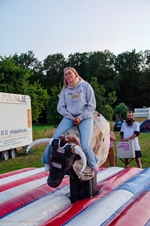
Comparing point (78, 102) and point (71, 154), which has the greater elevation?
→ point (78, 102)

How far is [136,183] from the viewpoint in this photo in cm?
457

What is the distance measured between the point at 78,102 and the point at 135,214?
1.36m

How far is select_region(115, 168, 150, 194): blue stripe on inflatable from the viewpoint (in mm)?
4295

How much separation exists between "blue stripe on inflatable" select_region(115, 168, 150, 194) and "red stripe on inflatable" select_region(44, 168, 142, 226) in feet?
0.40

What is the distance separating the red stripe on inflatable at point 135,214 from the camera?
322cm

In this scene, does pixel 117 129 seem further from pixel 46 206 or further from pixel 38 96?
pixel 46 206

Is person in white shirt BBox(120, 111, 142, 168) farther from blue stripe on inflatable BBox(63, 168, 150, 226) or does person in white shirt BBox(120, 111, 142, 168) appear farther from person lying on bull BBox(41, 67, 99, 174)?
person lying on bull BBox(41, 67, 99, 174)

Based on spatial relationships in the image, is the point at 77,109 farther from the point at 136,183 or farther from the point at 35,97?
the point at 35,97

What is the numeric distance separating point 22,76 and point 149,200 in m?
21.1

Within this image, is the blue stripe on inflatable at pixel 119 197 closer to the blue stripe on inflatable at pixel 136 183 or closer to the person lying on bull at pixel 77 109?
the blue stripe on inflatable at pixel 136 183

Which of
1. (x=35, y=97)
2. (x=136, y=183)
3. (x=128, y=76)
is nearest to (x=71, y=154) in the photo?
(x=136, y=183)

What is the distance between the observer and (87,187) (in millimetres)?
3943

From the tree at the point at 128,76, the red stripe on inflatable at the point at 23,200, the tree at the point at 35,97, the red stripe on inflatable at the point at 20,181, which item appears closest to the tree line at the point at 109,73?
the tree at the point at 128,76

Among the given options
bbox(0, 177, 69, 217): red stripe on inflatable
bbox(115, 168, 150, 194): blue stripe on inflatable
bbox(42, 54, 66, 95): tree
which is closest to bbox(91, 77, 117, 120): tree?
bbox(42, 54, 66, 95): tree
